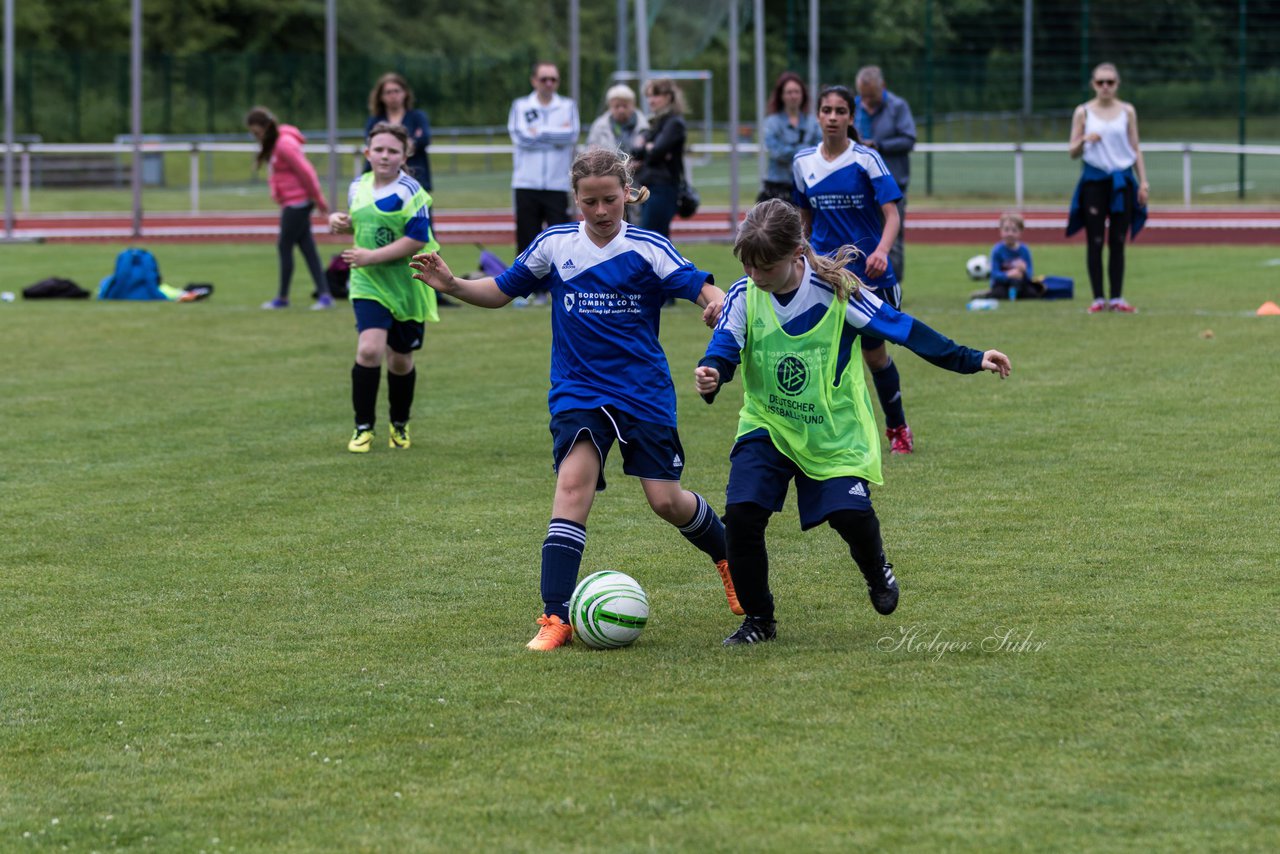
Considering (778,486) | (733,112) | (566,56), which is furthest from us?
(566,56)

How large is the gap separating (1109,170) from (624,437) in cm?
934

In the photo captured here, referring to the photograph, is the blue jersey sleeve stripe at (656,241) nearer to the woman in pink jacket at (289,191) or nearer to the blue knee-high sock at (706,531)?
the blue knee-high sock at (706,531)

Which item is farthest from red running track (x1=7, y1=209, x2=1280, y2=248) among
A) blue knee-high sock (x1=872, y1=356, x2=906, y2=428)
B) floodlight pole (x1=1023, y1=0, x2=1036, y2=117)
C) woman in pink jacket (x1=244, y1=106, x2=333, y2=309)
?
blue knee-high sock (x1=872, y1=356, x2=906, y2=428)

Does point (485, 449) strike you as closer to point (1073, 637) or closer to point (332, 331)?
point (1073, 637)

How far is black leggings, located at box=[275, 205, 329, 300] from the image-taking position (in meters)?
16.4

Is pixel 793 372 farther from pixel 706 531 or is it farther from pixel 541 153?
pixel 541 153

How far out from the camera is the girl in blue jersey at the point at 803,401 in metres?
5.55

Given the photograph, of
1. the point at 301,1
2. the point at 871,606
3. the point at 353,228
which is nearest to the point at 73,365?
the point at 353,228

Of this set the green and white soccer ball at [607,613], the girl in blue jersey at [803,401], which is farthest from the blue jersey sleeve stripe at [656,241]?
the green and white soccer ball at [607,613]

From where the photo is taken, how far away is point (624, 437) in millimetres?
5961

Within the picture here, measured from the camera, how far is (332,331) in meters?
14.9

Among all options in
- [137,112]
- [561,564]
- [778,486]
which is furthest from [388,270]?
[137,112]

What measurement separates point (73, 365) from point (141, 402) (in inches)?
77.7

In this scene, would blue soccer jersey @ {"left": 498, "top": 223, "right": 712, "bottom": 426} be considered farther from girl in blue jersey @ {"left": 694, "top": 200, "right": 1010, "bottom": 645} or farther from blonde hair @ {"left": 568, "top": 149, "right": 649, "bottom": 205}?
girl in blue jersey @ {"left": 694, "top": 200, "right": 1010, "bottom": 645}
